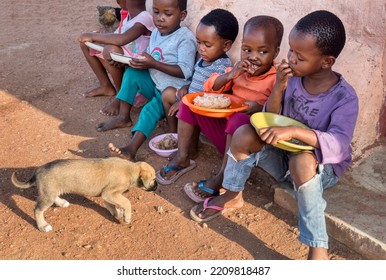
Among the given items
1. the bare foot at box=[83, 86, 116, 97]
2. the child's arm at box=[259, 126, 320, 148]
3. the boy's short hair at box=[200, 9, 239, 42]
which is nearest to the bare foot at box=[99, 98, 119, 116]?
the bare foot at box=[83, 86, 116, 97]

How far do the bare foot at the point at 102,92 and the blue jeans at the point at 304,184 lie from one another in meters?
2.34

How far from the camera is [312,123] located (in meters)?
3.03

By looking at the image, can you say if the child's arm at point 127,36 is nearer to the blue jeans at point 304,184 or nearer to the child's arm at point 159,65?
the child's arm at point 159,65

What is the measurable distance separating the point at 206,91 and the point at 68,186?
1.31 metres

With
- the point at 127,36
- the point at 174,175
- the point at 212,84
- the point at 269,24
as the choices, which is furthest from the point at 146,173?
the point at 127,36

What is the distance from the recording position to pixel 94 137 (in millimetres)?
4434

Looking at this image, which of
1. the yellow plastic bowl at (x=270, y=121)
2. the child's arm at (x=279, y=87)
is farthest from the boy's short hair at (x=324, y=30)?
the yellow plastic bowl at (x=270, y=121)

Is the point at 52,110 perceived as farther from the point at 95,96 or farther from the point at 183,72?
the point at 183,72

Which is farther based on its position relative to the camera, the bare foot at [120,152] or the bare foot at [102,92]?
the bare foot at [102,92]

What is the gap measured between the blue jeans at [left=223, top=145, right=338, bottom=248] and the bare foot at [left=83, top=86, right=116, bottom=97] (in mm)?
2344

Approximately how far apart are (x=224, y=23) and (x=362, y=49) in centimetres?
108

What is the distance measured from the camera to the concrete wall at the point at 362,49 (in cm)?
328

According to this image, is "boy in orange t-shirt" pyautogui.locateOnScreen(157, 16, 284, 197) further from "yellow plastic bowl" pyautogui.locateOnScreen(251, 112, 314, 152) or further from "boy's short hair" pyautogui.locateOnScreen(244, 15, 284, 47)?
"yellow plastic bowl" pyautogui.locateOnScreen(251, 112, 314, 152)

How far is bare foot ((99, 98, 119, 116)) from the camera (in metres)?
4.86
